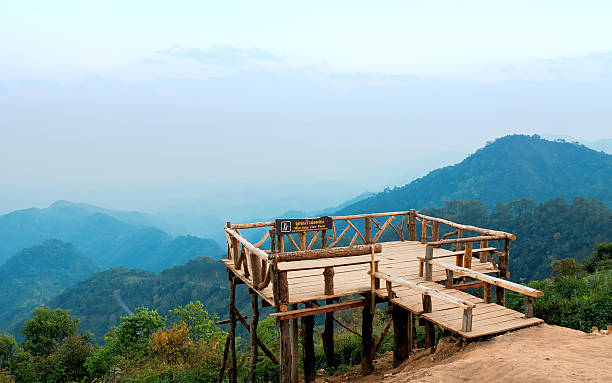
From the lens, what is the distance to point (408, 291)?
8.88 meters

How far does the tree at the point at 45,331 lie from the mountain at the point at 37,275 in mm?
84305

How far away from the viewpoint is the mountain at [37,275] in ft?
340

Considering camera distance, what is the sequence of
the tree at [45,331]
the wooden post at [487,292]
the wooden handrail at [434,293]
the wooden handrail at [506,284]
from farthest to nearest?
1. the tree at [45,331]
2. the wooden post at [487,292]
3. the wooden handrail at [506,284]
4. the wooden handrail at [434,293]

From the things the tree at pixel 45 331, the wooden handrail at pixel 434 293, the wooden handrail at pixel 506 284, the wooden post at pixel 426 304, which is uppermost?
the wooden handrail at pixel 506 284

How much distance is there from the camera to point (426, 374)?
6293 millimetres

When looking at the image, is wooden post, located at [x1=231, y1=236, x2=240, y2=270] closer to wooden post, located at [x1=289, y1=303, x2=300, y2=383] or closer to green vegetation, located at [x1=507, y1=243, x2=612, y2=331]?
wooden post, located at [x1=289, y1=303, x2=300, y2=383]

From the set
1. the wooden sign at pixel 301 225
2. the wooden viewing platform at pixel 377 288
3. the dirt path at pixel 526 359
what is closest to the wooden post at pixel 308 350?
the wooden viewing platform at pixel 377 288

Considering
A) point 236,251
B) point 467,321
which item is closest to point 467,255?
point 467,321

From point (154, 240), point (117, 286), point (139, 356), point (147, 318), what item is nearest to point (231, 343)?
point (139, 356)

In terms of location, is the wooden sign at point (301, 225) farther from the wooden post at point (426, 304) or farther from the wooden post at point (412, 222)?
the wooden post at point (426, 304)

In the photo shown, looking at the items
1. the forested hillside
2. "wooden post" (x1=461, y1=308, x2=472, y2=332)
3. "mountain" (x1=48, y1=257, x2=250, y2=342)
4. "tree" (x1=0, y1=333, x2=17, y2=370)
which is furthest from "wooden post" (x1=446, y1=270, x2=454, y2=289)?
"mountain" (x1=48, y1=257, x2=250, y2=342)

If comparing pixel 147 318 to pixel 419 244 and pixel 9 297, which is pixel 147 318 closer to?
pixel 419 244

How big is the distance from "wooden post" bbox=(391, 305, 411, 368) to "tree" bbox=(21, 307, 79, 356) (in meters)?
21.0

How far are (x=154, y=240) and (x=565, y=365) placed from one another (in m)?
185
